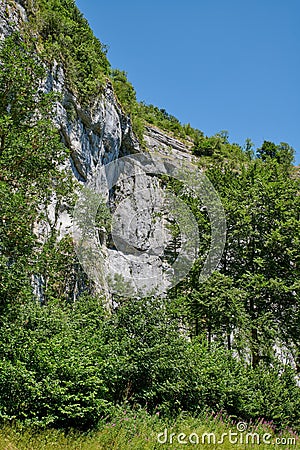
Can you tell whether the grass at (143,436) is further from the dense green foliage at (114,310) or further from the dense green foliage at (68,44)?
the dense green foliage at (68,44)

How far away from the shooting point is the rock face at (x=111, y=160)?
47.7 feet

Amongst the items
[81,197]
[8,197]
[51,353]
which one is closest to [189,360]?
[51,353]

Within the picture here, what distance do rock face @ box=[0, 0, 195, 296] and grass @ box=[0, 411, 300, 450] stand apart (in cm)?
551

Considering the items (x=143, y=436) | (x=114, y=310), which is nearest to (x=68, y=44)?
(x=114, y=310)

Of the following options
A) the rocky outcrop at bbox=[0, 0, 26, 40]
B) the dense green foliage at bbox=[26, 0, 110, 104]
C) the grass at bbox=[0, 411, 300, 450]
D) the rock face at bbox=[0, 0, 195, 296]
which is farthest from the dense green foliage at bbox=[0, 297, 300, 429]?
the dense green foliage at bbox=[26, 0, 110, 104]

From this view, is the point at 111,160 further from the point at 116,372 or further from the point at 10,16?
the point at 116,372

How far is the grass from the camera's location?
5395 millimetres

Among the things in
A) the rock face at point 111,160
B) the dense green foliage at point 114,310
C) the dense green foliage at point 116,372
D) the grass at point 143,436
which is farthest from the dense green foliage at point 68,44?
the grass at point 143,436

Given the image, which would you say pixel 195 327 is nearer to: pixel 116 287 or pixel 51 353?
pixel 116 287

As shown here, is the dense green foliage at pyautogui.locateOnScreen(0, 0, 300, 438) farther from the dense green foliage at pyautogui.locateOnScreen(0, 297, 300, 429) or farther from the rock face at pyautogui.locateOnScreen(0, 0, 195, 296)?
the rock face at pyautogui.locateOnScreen(0, 0, 195, 296)

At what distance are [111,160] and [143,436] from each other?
49.3 ft

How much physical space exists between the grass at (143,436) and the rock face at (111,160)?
217 inches

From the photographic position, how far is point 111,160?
65.3 ft

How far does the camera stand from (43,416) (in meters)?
5.96
